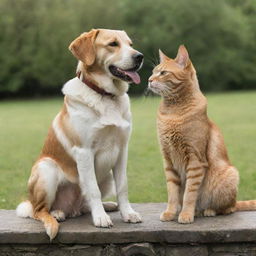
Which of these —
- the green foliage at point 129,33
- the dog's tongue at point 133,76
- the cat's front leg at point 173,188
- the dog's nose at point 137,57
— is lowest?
the green foliage at point 129,33

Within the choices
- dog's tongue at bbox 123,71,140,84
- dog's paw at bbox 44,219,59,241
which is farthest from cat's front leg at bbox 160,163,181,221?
dog's paw at bbox 44,219,59,241

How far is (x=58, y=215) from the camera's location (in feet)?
15.8

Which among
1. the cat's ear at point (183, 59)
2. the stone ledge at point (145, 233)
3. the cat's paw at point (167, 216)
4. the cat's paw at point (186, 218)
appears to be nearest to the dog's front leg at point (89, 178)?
the stone ledge at point (145, 233)

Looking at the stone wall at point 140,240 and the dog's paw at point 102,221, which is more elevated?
the dog's paw at point 102,221

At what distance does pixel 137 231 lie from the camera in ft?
14.4

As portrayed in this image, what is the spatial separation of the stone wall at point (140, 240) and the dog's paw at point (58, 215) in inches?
9.8

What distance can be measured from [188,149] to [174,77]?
2.05ft

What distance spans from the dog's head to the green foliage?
1310 inches

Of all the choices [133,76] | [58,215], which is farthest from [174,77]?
[58,215]

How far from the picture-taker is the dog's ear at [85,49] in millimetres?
4656

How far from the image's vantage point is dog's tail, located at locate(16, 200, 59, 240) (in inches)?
173

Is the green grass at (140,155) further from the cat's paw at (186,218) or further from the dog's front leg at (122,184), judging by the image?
the cat's paw at (186,218)

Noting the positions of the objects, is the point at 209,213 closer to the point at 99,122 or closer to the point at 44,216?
the point at 99,122

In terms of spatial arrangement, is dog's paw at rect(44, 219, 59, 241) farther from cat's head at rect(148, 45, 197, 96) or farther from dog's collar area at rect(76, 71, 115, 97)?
cat's head at rect(148, 45, 197, 96)
